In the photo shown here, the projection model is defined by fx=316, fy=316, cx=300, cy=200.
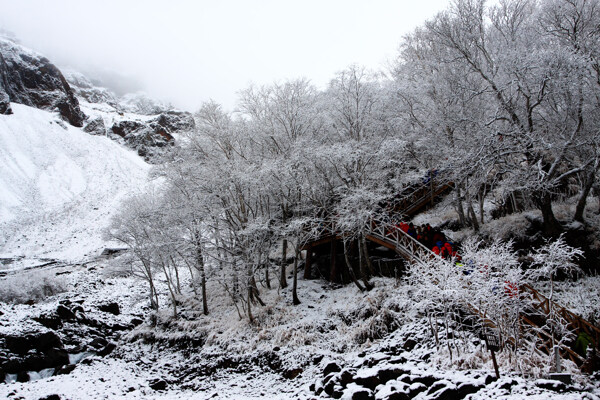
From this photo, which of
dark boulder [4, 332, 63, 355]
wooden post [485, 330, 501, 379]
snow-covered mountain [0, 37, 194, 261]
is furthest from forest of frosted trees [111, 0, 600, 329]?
dark boulder [4, 332, 63, 355]

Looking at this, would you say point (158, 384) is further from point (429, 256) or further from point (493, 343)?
point (493, 343)

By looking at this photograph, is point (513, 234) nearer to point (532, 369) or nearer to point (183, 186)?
point (532, 369)

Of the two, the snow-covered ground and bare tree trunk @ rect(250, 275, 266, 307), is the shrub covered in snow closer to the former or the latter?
the snow-covered ground

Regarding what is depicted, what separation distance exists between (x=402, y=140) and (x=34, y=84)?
92.3 m

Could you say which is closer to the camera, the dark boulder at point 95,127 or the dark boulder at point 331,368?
the dark boulder at point 331,368

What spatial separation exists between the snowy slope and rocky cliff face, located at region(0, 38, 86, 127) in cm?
347

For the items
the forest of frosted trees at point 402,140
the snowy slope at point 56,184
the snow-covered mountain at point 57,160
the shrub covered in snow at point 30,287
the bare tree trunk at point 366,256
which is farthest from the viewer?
the snow-covered mountain at point 57,160

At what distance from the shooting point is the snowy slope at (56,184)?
42.0 metres

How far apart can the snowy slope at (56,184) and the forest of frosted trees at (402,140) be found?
77.2 feet

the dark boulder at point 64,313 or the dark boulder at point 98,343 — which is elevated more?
the dark boulder at point 64,313

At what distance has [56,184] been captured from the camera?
52.9 meters

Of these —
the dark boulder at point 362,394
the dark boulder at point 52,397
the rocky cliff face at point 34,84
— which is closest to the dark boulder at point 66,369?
the dark boulder at point 52,397

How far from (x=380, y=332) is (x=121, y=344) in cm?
1531

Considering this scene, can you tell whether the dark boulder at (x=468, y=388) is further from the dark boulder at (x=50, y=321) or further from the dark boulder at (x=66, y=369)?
the dark boulder at (x=50, y=321)
